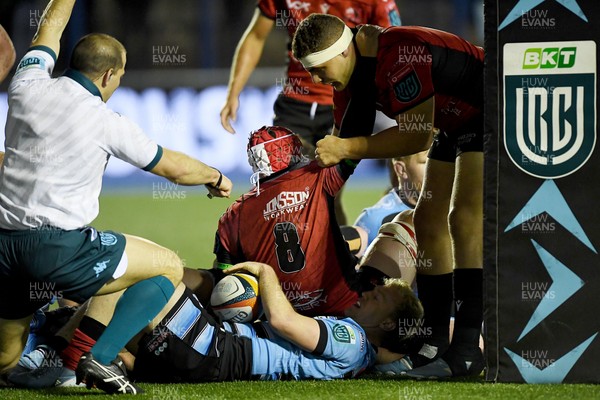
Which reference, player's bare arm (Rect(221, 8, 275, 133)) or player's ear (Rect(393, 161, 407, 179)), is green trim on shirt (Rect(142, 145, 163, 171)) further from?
player's bare arm (Rect(221, 8, 275, 133))

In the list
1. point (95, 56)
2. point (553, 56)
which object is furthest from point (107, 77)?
point (553, 56)

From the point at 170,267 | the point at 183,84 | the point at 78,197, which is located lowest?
the point at 170,267

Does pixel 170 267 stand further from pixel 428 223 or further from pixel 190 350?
pixel 428 223

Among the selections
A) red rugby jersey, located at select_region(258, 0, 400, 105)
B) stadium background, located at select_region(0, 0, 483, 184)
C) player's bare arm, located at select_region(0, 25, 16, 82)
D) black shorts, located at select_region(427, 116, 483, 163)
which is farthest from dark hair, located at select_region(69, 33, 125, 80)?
stadium background, located at select_region(0, 0, 483, 184)

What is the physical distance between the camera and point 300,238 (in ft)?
15.4

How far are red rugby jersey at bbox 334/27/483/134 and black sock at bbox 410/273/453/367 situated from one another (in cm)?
70

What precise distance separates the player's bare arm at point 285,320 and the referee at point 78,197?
0.40 metres

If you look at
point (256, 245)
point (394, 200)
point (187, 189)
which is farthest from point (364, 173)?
point (256, 245)

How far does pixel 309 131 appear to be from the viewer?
7258 millimetres

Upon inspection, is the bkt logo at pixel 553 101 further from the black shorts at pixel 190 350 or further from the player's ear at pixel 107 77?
the player's ear at pixel 107 77

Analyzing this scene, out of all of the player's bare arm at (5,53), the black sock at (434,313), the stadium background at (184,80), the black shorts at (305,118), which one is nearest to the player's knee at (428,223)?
the black sock at (434,313)

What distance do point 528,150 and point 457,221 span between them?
68 centimetres

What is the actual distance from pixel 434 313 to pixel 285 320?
2.94ft

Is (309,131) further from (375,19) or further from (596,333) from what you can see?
(596,333)
